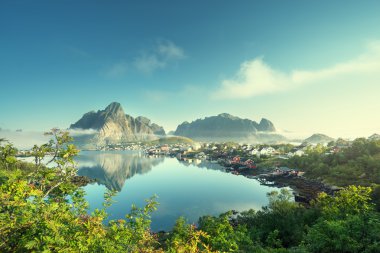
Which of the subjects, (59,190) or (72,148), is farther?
(59,190)

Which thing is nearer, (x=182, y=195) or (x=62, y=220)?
(x=62, y=220)

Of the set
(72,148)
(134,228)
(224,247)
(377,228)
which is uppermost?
(72,148)

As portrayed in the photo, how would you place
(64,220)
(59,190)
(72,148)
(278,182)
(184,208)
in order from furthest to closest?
1. (278,182)
2. (184,208)
3. (59,190)
4. (72,148)
5. (64,220)

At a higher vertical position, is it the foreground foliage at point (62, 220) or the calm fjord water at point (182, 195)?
the foreground foliage at point (62, 220)

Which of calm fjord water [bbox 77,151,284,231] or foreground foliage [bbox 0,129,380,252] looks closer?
foreground foliage [bbox 0,129,380,252]

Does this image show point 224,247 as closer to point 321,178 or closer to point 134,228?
point 134,228

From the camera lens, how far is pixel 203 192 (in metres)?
74.6

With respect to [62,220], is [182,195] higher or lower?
lower

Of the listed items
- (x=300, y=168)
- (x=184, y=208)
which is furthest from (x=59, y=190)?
(x=300, y=168)

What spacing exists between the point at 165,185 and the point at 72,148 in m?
82.4

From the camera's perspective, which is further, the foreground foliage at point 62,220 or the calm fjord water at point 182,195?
the calm fjord water at point 182,195

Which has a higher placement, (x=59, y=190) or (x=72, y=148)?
(x=72, y=148)

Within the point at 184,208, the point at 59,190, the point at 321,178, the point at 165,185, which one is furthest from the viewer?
the point at 165,185

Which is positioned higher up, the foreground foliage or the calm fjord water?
the foreground foliage
